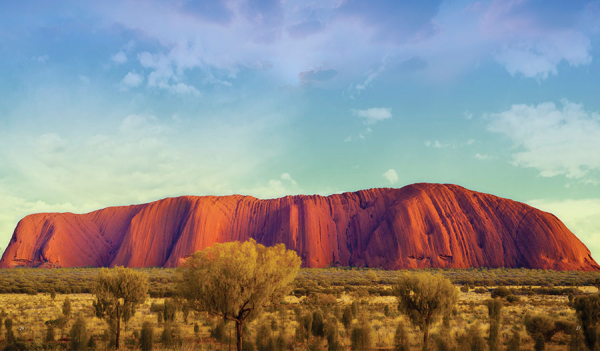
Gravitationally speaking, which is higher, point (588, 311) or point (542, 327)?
point (588, 311)

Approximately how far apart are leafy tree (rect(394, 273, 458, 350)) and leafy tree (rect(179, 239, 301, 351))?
4.97m

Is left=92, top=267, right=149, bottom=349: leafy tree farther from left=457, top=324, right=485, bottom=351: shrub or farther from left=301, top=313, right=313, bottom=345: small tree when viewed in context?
left=457, top=324, right=485, bottom=351: shrub

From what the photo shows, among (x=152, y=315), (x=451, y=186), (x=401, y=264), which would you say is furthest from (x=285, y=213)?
(x=152, y=315)

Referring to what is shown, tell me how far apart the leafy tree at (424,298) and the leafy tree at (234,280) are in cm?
497

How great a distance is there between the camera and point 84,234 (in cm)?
8844

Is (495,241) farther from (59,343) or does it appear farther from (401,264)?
(59,343)

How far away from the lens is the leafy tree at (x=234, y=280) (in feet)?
44.2

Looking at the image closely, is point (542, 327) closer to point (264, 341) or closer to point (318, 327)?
point (318, 327)

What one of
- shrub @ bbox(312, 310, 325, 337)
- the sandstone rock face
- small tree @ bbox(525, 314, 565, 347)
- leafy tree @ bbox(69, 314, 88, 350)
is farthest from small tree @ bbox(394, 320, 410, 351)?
the sandstone rock face

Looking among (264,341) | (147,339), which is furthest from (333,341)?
(147,339)

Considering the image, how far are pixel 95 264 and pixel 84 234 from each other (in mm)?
9726

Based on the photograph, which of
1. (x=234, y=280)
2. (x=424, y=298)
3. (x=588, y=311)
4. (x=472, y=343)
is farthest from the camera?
(x=424, y=298)

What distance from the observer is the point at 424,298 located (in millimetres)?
15422

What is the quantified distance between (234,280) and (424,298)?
777 cm
